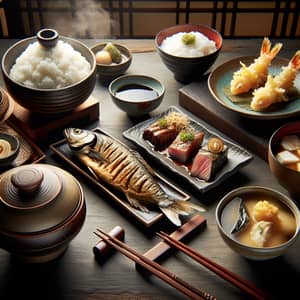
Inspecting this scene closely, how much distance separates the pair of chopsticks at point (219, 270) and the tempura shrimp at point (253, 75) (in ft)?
2.54

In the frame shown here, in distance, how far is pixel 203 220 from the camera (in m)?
1.74

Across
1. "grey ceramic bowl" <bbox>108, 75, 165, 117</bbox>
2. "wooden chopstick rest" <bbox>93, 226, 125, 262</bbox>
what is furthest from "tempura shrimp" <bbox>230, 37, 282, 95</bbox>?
"wooden chopstick rest" <bbox>93, 226, 125, 262</bbox>

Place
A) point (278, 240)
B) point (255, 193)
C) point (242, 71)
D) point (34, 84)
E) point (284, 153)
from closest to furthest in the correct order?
point (278, 240) → point (255, 193) → point (284, 153) → point (34, 84) → point (242, 71)

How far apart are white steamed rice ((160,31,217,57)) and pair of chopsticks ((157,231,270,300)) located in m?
0.95

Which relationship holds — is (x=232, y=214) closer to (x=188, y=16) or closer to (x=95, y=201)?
(x=95, y=201)

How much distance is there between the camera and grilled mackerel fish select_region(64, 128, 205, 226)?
1757 millimetres

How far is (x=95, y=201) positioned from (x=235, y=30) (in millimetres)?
1825

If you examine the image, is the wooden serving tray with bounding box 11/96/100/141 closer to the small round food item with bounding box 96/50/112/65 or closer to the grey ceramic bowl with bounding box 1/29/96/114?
the grey ceramic bowl with bounding box 1/29/96/114

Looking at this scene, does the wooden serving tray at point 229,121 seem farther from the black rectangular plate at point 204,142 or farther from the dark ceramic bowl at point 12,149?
the dark ceramic bowl at point 12,149

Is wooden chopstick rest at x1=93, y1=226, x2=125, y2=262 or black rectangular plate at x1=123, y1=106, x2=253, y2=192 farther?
black rectangular plate at x1=123, y1=106, x2=253, y2=192

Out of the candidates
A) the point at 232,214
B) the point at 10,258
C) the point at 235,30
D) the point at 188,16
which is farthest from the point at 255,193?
the point at 235,30

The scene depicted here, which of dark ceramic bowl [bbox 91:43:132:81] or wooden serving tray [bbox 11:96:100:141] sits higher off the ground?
dark ceramic bowl [bbox 91:43:132:81]

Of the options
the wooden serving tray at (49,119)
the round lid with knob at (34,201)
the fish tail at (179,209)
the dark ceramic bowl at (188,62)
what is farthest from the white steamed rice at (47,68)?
the fish tail at (179,209)

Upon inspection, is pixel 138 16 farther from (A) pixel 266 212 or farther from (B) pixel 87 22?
(A) pixel 266 212
